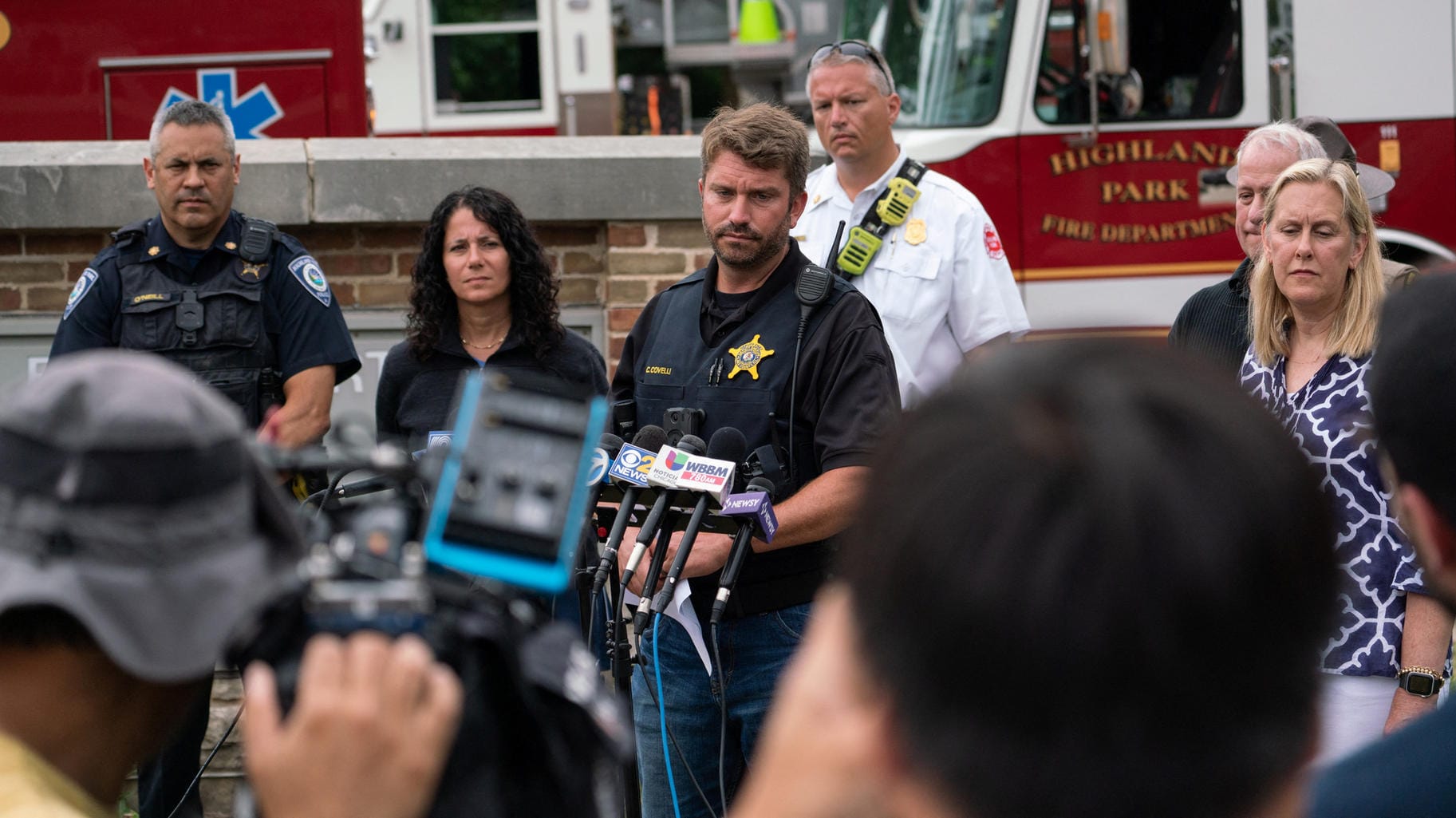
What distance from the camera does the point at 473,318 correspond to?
4.54 m

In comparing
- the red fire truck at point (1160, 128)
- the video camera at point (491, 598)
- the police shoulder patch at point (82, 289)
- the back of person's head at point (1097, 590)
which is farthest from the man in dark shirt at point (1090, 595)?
the red fire truck at point (1160, 128)

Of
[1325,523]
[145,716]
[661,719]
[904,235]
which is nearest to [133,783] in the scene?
[661,719]

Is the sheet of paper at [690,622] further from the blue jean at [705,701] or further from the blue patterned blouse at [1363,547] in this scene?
the blue patterned blouse at [1363,547]

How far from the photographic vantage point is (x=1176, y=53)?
7.20m

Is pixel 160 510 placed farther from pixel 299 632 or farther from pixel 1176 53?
pixel 1176 53

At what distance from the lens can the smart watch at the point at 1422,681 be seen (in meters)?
2.99

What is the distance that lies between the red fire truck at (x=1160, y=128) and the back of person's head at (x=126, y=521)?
602 cm

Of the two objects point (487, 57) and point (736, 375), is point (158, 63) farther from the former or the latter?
point (487, 57)

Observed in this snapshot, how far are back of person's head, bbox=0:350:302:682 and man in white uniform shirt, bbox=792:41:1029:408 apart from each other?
316 centimetres

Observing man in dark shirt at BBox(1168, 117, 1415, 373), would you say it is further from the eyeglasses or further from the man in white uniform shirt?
the eyeglasses

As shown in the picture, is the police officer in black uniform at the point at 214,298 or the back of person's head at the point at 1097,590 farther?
the police officer in black uniform at the point at 214,298

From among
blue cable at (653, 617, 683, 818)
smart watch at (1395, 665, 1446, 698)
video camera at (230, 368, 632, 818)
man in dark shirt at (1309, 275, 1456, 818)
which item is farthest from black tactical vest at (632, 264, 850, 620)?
video camera at (230, 368, 632, 818)

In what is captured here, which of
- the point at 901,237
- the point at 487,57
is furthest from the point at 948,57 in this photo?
the point at 487,57

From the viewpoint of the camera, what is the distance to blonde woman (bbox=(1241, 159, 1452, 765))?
3.04 meters
